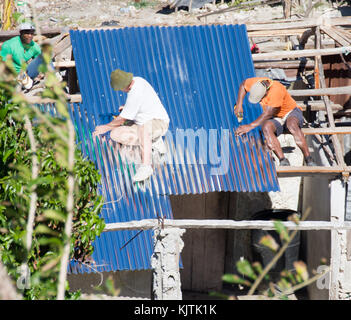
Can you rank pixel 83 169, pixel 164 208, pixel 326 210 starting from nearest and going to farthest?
pixel 83 169 → pixel 164 208 → pixel 326 210

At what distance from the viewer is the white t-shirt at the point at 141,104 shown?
7.11m

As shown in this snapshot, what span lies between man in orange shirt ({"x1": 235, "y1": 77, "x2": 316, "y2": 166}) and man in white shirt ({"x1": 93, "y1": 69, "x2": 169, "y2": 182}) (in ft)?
3.53

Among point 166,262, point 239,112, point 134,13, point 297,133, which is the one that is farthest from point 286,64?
point 134,13

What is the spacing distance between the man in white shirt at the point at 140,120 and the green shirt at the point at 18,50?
2.00 metres

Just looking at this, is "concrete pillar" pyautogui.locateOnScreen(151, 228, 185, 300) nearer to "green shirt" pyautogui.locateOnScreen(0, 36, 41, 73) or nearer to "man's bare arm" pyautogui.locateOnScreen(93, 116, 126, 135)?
"man's bare arm" pyautogui.locateOnScreen(93, 116, 126, 135)

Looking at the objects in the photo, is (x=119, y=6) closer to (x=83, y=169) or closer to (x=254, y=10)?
(x=254, y=10)

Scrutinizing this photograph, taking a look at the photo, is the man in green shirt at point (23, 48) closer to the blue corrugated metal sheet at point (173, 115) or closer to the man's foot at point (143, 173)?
the blue corrugated metal sheet at point (173, 115)

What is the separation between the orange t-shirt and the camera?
7.58 m

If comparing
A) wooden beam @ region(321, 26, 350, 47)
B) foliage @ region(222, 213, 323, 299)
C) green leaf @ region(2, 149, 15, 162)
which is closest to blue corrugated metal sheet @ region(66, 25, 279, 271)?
wooden beam @ region(321, 26, 350, 47)

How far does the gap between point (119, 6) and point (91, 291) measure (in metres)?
14.6

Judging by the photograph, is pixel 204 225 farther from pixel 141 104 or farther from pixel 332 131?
pixel 332 131

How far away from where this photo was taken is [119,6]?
66.2ft

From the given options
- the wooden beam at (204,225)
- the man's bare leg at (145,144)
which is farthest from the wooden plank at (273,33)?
the wooden beam at (204,225)

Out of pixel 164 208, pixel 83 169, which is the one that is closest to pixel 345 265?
pixel 164 208
